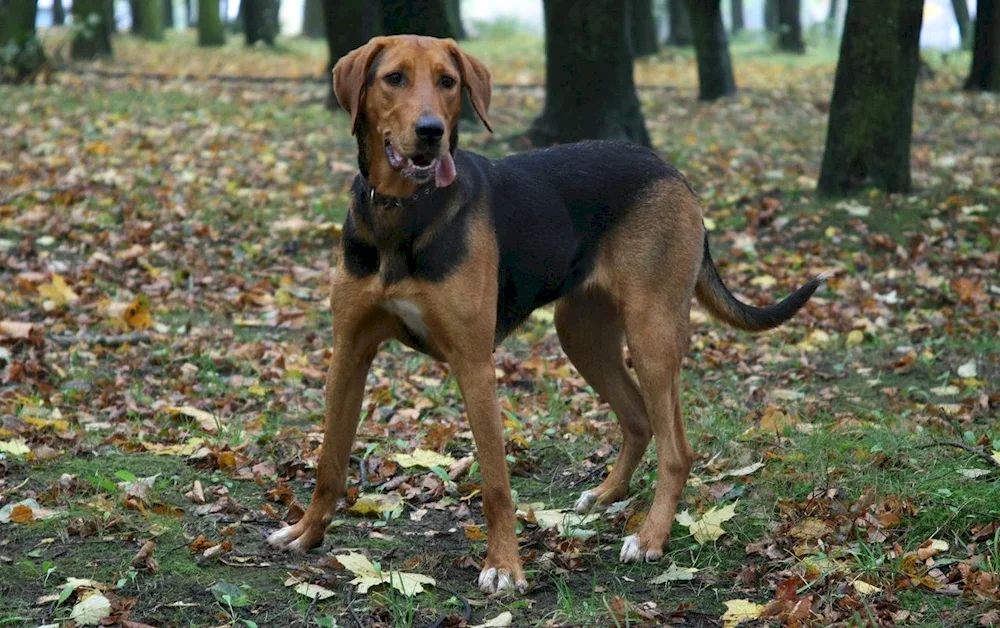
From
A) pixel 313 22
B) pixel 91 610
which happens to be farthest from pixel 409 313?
pixel 313 22

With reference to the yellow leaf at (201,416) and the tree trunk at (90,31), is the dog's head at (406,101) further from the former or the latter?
the tree trunk at (90,31)

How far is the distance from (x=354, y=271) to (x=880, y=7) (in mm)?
8148

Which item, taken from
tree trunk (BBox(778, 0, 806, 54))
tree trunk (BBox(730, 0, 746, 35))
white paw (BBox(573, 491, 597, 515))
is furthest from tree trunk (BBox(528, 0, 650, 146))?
tree trunk (BBox(730, 0, 746, 35))

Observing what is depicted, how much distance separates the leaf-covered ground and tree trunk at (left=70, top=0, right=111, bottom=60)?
28.7ft

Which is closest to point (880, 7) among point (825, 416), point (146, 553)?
point (825, 416)

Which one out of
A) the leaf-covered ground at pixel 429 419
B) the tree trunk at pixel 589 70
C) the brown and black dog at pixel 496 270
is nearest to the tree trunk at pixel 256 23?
the leaf-covered ground at pixel 429 419

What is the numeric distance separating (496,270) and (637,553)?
1.35 meters

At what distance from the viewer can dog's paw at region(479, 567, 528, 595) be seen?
4.75m

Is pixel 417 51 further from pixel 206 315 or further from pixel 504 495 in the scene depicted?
pixel 206 315

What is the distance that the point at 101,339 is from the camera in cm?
804

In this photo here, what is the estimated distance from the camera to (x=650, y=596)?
4.80m

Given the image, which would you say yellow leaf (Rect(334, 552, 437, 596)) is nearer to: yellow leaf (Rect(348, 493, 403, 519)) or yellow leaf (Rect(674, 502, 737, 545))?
yellow leaf (Rect(348, 493, 403, 519))

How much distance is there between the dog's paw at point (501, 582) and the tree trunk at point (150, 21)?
1144 inches

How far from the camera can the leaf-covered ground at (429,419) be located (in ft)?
15.3
